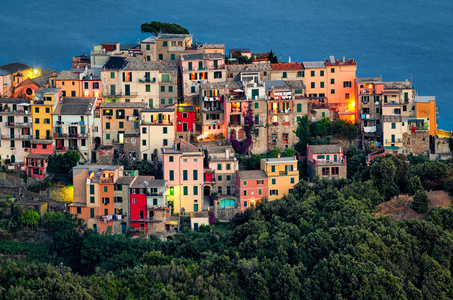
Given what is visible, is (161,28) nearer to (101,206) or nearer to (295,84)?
(295,84)

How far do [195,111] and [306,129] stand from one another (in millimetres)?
7321

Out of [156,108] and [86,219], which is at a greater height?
[156,108]

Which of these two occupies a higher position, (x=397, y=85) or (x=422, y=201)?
(x=397, y=85)

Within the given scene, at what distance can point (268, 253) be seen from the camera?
62719mm

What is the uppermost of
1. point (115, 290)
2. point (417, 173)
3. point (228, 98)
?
point (228, 98)

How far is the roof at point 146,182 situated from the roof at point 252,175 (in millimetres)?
5054

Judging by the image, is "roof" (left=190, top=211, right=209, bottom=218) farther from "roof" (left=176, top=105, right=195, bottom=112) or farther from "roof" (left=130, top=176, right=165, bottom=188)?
"roof" (left=176, top=105, right=195, bottom=112)

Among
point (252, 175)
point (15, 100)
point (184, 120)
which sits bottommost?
point (252, 175)

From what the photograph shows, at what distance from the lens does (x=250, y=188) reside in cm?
6925

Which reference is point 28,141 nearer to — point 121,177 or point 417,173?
point 121,177

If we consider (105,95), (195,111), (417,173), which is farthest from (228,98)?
(417,173)

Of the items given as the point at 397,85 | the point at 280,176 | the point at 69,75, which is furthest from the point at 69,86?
the point at 397,85

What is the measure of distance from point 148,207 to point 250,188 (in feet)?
21.5

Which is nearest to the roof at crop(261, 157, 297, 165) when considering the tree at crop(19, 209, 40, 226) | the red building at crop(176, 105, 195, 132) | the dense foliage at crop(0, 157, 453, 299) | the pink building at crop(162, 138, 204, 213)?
the dense foliage at crop(0, 157, 453, 299)
